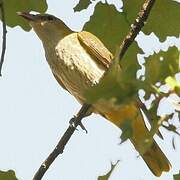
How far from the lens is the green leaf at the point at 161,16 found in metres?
3.53

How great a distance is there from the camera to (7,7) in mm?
3662

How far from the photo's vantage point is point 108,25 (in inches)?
141

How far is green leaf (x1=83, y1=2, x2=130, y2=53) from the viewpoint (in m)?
3.58

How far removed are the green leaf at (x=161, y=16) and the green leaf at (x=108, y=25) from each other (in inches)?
2.6

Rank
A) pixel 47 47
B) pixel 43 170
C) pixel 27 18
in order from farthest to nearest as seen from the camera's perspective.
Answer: pixel 47 47, pixel 27 18, pixel 43 170

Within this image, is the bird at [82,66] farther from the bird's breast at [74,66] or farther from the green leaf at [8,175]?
the green leaf at [8,175]

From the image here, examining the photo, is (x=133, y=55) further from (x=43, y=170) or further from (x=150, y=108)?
(x=150, y=108)

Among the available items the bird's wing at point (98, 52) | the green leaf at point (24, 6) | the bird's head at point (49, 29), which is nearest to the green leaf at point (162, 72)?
the green leaf at point (24, 6)

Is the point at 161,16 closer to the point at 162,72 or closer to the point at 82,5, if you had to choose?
the point at 82,5

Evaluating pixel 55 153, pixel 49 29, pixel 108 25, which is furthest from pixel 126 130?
pixel 49 29

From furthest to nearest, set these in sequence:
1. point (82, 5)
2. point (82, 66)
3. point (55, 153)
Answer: point (82, 66) → point (82, 5) → point (55, 153)

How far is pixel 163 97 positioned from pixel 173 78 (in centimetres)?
8

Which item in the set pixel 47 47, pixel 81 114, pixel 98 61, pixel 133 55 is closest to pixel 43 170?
pixel 81 114

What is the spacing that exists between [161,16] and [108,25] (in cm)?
35
